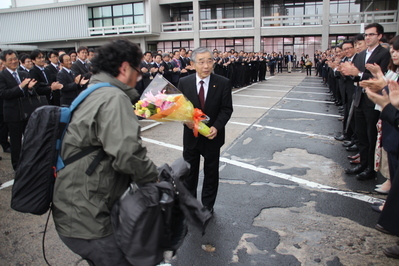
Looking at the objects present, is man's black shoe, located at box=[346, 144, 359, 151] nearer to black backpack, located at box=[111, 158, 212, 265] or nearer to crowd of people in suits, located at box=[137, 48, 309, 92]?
crowd of people in suits, located at box=[137, 48, 309, 92]

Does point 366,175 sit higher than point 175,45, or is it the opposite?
point 175,45

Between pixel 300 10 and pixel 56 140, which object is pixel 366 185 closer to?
pixel 56 140

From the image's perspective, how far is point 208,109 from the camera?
3754 millimetres

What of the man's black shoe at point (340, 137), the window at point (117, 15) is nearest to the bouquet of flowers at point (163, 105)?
the man's black shoe at point (340, 137)

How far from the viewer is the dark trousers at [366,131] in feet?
15.8

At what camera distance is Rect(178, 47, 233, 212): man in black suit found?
3664 millimetres

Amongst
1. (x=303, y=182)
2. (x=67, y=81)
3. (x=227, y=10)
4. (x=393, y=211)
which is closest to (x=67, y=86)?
(x=67, y=81)

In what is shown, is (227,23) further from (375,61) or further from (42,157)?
(42,157)

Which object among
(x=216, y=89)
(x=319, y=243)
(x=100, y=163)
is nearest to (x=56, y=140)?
(x=100, y=163)

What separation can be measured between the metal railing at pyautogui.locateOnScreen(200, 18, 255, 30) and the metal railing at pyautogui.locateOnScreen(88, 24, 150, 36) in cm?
594

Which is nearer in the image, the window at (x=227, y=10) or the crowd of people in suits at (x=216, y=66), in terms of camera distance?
the crowd of people in suits at (x=216, y=66)

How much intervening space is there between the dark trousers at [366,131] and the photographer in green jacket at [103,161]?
3.99m

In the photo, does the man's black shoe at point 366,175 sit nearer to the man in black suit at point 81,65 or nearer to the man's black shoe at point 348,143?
the man's black shoe at point 348,143

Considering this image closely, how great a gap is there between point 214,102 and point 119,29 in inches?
1336
